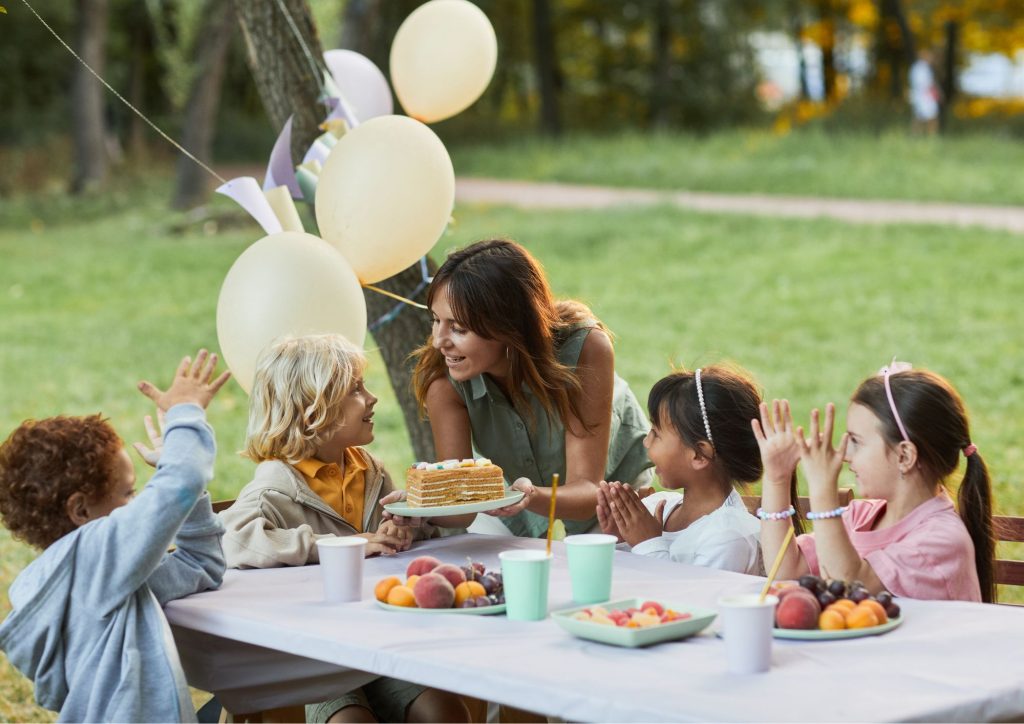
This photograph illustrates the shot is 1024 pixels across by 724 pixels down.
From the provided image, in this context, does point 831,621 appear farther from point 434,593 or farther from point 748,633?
point 434,593

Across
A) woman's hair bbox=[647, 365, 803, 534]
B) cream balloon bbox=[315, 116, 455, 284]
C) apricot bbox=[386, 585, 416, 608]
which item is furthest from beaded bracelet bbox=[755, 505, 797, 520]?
cream balloon bbox=[315, 116, 455, 284]

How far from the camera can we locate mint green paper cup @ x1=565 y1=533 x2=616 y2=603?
2.61m

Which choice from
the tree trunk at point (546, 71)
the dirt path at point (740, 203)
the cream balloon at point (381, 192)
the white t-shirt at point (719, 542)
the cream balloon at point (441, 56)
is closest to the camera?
the white t-shirt at point (719, 542)

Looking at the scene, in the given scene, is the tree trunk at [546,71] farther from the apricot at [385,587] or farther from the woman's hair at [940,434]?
the apricot at [385,587]

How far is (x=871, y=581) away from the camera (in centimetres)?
280

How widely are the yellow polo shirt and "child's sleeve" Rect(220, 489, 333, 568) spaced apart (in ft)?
0.42

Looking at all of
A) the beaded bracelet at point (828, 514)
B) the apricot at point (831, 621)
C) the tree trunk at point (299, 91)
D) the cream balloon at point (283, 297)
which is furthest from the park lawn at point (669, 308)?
the apricot at point (831, 621)

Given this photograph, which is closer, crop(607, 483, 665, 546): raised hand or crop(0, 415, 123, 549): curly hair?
crop(0, 415, 123, 549): curly hair

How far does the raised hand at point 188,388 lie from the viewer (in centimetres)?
279

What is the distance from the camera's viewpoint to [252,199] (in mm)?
4137

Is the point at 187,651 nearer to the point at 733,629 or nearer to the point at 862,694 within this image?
the point at 733,629

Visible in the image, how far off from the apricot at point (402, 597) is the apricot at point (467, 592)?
86 millimetres

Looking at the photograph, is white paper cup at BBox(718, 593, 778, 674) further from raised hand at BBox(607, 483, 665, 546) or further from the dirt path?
the dirt path

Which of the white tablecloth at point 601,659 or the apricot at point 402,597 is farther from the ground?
the apricot at point 402,597
